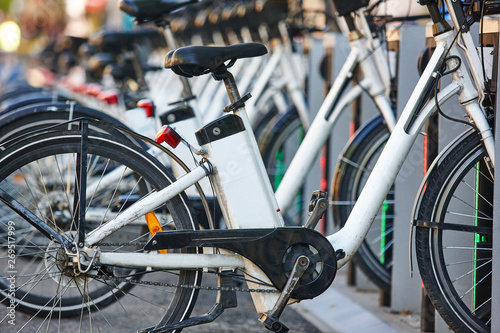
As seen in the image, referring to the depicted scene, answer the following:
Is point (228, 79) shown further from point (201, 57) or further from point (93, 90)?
point (93, 90)

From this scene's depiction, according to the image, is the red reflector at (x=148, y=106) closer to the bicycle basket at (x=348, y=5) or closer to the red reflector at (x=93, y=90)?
the bicycle basket at (x=348, y=5)

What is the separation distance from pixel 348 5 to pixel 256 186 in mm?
1310

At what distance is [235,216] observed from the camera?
2566mm

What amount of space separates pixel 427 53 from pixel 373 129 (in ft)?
2.56

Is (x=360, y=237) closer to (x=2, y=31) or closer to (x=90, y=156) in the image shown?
(x=90, y=156)

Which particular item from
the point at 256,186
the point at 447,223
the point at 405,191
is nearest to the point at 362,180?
the point at 405,191

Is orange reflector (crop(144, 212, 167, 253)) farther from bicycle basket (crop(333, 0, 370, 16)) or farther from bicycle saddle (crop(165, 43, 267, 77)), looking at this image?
bicycle basket (crop(333, 0, 370, 16))

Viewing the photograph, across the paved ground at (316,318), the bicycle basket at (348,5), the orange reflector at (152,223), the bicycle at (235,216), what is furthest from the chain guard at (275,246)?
the bicycle basket at (348,5)

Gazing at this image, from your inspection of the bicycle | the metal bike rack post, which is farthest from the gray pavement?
the bicycle

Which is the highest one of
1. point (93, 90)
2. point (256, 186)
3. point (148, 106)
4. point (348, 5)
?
point (93, 90)

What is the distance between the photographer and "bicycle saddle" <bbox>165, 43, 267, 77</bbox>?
8.07ft

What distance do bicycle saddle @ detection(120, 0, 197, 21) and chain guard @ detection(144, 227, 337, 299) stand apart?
1664 millimetres

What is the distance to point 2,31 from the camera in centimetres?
2409

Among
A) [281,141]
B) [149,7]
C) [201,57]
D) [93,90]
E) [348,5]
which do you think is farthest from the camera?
[93,90]
